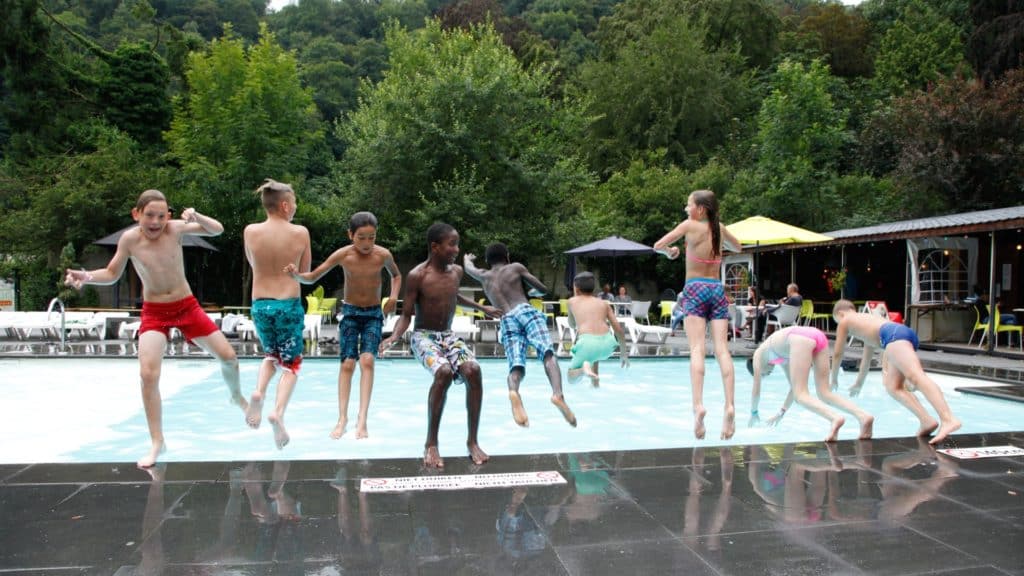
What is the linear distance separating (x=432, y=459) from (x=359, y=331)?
1334mm

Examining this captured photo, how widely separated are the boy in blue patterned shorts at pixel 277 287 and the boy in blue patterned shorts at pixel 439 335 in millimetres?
774

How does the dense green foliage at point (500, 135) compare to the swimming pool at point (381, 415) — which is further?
the dense green foliage at point (500, 135)

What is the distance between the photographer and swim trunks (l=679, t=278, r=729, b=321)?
5.47 metres

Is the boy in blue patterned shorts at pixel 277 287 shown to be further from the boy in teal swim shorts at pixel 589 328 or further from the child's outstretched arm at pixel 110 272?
the boy in teal swim shorts at pixel 589 328

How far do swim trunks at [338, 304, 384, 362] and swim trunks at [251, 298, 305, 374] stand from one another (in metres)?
0.37

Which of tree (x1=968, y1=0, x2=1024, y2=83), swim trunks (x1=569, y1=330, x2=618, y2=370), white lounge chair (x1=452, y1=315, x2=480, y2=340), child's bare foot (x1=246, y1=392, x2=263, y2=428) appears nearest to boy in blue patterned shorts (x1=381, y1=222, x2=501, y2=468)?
child's bare foot (x1=246, y1=392, x2=263, y2=428)

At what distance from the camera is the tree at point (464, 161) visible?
63.7ft

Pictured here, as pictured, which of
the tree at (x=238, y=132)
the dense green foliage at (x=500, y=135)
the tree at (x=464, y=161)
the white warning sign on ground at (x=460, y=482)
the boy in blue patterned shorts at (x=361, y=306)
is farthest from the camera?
the tree at (x=238, y=132)

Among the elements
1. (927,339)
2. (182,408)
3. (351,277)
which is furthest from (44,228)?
(927,339)

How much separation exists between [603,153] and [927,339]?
1759 centimetres

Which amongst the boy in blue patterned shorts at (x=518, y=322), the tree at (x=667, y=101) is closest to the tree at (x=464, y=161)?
the tree at (x=667, y=101)

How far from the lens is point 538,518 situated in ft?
11.5

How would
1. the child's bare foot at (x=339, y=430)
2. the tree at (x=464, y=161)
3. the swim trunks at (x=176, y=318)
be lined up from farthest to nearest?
the tree at (x=464, y=161) → the child's bare foot at (x=339, y=430) → the swim trunks at (x=176, y=318)

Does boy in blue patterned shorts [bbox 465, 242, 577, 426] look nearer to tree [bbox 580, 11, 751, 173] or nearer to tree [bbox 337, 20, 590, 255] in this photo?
tree [bbox 337, 20, 590, 255]
